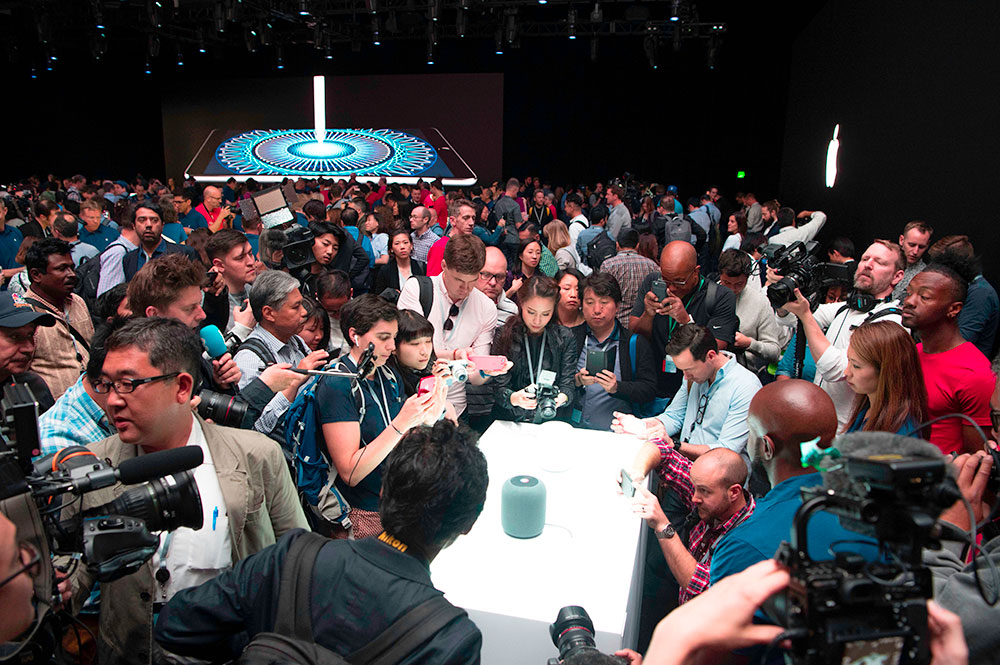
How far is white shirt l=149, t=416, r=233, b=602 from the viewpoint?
5.02 ft

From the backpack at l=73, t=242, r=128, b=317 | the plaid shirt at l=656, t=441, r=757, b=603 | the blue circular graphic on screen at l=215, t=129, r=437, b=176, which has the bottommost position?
the plaid shirt at l=656, t=441, r=757, b=603

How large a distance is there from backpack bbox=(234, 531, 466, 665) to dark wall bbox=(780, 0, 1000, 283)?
16.3 ft

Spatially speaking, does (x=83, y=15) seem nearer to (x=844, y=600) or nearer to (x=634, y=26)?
(x=634, y=26)

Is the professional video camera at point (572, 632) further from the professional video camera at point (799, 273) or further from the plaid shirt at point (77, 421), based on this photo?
the professional video camera at point (799, 273)

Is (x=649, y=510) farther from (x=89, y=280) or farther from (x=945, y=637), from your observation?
(x=89, y=280)

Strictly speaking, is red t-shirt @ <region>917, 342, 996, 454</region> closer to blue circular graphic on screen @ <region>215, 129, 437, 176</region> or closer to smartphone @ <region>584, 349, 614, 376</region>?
smartphone @ <region>584, 349, 614, 376</region>

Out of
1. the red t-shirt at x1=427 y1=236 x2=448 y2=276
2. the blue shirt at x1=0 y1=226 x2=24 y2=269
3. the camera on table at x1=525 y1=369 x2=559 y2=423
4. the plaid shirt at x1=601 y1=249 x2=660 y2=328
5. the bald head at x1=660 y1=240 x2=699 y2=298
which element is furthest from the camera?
the blue shirt at x1=0 y1=226 x2=24 y2=269

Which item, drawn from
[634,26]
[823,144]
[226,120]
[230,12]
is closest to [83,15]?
[226,120]

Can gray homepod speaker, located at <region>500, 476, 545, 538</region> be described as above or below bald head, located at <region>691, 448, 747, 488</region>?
below

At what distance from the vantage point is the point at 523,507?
78.6 inches

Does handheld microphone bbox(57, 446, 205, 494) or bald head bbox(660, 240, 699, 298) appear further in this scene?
bald head bbox(660, 240, 699, 298)

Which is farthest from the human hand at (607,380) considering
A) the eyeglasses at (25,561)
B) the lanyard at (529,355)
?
the eyeglasses at (25,561)

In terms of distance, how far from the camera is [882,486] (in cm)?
82

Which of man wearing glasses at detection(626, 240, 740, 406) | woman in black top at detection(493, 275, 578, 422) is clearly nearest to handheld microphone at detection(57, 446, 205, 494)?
woman in black top at detection(493, 275, 578, 422)
